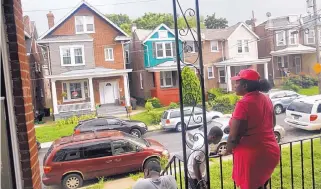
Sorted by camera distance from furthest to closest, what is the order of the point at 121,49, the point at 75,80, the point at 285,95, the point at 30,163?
the point at 121,49, the point at 75,80, the point at 285,95, the point at 30,163

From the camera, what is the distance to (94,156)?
11.9 ft

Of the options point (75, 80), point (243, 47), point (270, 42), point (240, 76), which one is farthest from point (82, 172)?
point (270, 42)

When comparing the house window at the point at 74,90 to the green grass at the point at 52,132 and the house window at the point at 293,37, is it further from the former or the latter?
the house window at the point at 293,37

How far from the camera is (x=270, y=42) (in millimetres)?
7039

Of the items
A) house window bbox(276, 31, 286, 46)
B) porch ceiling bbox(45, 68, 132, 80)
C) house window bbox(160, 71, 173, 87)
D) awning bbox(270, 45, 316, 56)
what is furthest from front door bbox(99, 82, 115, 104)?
house window bbox(276, 31, 286, 46)

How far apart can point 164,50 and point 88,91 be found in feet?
7.00

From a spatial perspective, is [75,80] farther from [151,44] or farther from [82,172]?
[82,172]

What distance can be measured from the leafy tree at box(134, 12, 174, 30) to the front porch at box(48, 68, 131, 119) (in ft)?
6.06

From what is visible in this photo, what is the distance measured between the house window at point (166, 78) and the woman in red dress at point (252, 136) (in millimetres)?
4125

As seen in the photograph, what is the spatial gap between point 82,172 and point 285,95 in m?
2.95

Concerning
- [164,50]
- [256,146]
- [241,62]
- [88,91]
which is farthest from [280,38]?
[256,146]

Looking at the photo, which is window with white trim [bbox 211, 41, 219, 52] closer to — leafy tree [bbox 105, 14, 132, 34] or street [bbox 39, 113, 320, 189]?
leafy tree [bbox 105, 14, 132, 34]

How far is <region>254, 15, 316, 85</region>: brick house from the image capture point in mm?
5527

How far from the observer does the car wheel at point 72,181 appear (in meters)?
3.52
